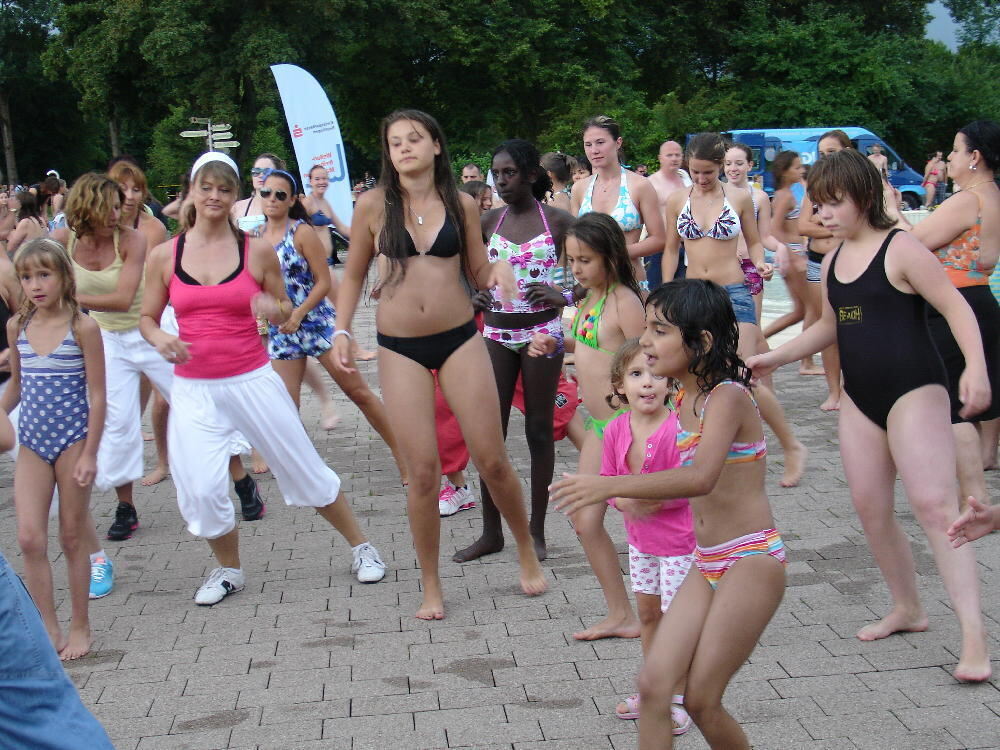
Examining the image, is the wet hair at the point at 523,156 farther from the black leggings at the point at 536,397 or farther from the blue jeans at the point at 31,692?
the blue jeans at the point at 31,692

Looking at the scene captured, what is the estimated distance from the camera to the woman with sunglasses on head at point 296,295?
23.1ft

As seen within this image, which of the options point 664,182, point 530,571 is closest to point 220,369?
point 530,571

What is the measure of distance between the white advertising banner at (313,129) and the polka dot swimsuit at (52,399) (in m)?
12.1

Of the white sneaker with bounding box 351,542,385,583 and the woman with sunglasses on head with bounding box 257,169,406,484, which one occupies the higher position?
the woman with sunglasses on head with bounding box 257,169,406,484

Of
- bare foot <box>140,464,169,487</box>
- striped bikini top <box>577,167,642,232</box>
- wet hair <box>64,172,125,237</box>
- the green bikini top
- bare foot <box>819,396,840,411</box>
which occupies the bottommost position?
bare foot <box>819,396,840,411</box>

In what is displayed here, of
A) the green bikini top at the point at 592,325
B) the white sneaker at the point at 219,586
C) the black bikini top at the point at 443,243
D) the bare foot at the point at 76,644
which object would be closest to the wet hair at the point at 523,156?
the black bikini top at the point at 443,243

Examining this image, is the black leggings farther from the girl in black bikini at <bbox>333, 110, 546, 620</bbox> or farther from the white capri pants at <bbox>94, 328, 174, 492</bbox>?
the white capri pants at <bbox>94, 328, 174, 492</bbox>

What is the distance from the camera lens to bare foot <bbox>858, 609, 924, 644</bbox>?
14.8 feet

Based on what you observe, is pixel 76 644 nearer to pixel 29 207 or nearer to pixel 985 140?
pixel 985 140

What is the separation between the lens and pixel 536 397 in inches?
222

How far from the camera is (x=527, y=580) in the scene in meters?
5.25

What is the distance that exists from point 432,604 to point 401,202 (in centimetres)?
172

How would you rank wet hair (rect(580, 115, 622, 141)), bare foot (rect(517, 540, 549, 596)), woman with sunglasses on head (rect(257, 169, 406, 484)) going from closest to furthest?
bare foot (rect(517, 540, 549, 596)) → woman with sunglasses on head (rect(257, 169, 406, 484)) → wet hair (rect(580, 115, 622, 141))

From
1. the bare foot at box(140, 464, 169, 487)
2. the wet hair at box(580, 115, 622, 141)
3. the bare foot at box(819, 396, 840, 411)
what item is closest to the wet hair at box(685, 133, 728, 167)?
the wet hair at box(580, 115, 622, 141)
